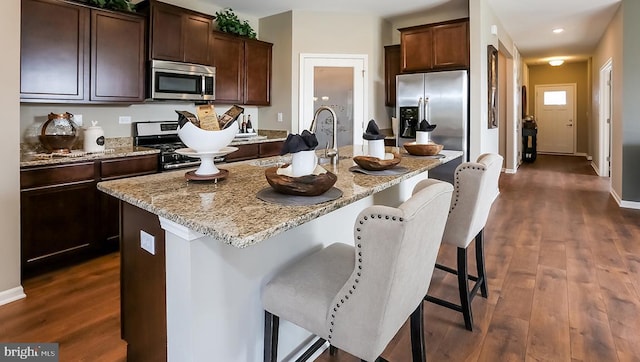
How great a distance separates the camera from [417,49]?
4852mm

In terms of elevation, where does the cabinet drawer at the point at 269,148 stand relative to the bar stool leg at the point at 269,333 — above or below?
above

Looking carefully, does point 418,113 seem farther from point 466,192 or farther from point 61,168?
point 61,168

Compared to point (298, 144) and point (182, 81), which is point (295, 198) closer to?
point (298, 144)

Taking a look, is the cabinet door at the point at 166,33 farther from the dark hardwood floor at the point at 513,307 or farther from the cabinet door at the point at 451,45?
the cabinet door at the point at 451,45

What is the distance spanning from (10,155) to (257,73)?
314 cm

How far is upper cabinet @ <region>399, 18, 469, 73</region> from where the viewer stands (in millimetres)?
4551

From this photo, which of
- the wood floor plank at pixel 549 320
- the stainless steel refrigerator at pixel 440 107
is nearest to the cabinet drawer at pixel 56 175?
the wood floor plank at pixel 549 320

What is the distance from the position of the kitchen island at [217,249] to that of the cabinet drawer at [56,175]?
1.60 meters

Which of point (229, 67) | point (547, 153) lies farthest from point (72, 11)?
point (547, 153)

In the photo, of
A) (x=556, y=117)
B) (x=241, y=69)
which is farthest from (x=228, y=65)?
(x=556, y=117)

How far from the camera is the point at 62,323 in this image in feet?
7.11

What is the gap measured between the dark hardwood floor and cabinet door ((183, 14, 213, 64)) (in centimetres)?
219

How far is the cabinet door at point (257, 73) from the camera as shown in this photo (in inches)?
191

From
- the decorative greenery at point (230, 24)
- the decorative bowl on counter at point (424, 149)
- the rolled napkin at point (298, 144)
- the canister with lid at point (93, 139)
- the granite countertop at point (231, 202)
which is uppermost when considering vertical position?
the decorative greenery at point (230, 24)
